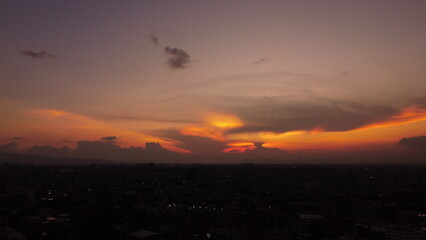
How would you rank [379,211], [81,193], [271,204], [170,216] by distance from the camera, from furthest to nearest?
[81,193] < [271,204] < [379,211] < [170,216]

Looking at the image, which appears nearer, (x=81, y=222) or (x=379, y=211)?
(x=81, y=222)

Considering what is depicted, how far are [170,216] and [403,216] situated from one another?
15.0 m

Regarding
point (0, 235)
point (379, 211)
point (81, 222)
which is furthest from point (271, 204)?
point (0, 235)

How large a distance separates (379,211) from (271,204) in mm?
8058

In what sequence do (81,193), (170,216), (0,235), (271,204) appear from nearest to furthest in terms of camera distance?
1. (0,235)
2. (170,216)
3. (271,204)
4. (81,193)

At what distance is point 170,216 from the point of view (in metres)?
21.1

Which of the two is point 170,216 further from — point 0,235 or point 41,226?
point 0,235

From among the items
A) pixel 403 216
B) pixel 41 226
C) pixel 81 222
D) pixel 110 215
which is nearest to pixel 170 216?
pixel 110 215

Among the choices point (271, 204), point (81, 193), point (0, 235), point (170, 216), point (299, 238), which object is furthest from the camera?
point (81, 193)

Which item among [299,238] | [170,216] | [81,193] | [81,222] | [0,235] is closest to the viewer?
[0,235]

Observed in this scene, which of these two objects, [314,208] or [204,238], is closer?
[204,238]

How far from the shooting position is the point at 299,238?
16766mm

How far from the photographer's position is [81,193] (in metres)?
32.4

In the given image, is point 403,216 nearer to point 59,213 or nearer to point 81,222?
point 81,222
